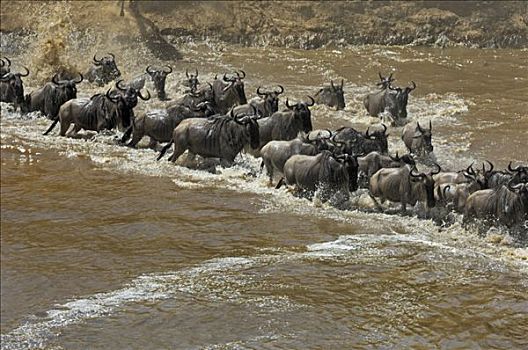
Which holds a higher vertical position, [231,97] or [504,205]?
[231,97]

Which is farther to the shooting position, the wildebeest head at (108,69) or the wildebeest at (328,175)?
the wildebeest head at (108,69)

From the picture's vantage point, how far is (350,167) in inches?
424

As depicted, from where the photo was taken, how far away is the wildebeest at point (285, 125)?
12617 mm

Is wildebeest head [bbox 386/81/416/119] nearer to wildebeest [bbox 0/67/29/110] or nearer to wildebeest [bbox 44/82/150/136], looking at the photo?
wildebeest [bbox 44/82/150/136]

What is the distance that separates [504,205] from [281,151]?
3.21 meters

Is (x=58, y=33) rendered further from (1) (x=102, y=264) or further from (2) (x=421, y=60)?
(1) (x=102, y=264)

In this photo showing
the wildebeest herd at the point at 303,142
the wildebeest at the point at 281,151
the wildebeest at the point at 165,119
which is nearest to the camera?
the wildebeest herd at the point at 303,142

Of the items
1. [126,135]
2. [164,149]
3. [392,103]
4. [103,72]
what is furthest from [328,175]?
[103,72]

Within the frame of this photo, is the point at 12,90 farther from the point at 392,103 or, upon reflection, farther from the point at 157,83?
the point at 392,103

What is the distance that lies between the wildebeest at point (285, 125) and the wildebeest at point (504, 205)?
11.8 ft

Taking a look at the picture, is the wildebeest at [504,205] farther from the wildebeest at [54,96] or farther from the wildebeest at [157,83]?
the wildebeest at [157,83]

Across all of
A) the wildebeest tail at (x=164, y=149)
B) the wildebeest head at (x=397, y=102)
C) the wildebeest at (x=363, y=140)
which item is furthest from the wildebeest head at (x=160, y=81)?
the wildebeest at (x=363, y=140)

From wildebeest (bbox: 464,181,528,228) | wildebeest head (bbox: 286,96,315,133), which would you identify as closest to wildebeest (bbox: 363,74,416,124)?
wildebeest head (bbox: 286,96,315,133)

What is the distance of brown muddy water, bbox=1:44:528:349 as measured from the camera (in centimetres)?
726
